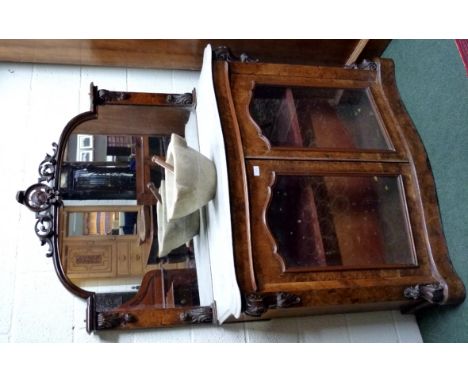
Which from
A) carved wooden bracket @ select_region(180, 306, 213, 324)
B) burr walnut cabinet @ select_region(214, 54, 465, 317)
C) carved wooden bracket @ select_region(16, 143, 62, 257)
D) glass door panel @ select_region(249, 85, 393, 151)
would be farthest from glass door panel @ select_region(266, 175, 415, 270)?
carved wooden bracket @ select_region(16, 143, 62, 257)

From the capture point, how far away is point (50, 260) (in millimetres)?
1182

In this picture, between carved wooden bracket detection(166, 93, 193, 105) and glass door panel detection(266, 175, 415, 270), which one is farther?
carved wooden bracket detection(166, 93, 193, 105)

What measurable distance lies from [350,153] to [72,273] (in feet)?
2.65

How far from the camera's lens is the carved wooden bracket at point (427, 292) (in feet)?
3.44

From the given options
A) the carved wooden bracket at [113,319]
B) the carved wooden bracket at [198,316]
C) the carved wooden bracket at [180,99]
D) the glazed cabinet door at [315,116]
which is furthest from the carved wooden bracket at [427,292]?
the carved wooden bracket at [180,99]

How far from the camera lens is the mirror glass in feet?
3.73

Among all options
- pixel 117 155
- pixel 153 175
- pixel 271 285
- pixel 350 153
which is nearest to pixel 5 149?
pixel 117 155

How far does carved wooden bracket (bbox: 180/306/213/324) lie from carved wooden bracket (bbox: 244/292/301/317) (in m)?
0.24

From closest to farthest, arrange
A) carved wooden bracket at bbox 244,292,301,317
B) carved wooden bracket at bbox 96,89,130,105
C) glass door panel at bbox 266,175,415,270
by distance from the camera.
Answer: carved wooden bracket at bbox 244,292,301,317 → glass door panel at bbox 266,175,415,270 → carved wooden bracket at bbox 96,89,130,105

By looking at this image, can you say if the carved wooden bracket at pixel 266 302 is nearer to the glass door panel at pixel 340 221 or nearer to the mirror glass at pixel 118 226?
the glass door panel at pixel 340 221

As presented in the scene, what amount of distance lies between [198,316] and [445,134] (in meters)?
0.88

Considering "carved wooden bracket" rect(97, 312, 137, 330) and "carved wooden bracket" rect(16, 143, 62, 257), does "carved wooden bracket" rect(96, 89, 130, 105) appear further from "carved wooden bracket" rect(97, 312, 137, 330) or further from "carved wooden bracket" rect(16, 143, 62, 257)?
"carved wooden bracket" rect(97, 312, 137, 330)

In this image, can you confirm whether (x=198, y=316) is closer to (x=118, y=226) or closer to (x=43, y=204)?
(x=118, y=226)

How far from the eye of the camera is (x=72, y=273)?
1.13m
